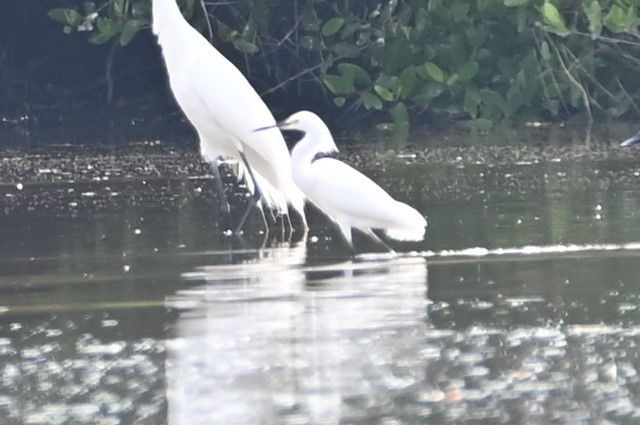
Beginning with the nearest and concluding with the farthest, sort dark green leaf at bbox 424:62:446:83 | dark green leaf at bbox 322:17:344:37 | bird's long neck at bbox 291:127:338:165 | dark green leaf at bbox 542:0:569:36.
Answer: bird's long neck at bbox 291:127:338:165 → dark green leaf at bbox 542:0:569:36 → dark green leaf at bbox 424:62:446:83 → dark green leaf at bbox 322:17:344:37

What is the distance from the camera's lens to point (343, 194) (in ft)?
24.7

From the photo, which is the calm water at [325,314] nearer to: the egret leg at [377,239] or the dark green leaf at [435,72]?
the egret leg at [377,239]

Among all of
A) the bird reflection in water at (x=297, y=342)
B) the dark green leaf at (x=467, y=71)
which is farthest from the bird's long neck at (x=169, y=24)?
the dark green leaf at (x=467, y=71)

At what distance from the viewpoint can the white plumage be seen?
7.33 m

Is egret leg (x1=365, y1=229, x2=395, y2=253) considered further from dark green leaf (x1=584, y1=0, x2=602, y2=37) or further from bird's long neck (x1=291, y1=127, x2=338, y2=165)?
dark green leaf (x1=584, y1=0, x2=602, y2=37)

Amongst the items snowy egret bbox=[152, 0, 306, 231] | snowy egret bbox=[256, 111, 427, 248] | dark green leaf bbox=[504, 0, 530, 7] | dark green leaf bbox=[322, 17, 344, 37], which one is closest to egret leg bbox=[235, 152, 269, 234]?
snowy egret bbox=[152, 0, 306, 231]

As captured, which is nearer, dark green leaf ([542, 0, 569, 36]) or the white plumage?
the white plumage

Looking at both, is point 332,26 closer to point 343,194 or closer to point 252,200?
point 252,200

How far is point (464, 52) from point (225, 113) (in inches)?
244

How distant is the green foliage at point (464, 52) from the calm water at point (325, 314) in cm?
469

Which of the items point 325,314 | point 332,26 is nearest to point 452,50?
point 332,26

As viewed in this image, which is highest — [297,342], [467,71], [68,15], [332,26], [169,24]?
[68,15]

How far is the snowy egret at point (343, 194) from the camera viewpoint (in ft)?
24.1

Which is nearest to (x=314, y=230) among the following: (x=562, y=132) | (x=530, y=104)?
(x=562, y=132)
